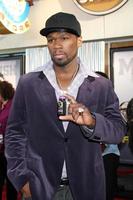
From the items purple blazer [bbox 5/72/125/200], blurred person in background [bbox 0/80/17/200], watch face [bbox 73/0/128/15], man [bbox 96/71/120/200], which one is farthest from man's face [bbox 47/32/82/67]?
watch face [bbox 73/0/128/15]

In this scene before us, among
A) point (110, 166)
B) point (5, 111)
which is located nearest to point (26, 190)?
point (110, 166)

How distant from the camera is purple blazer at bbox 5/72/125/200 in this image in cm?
174

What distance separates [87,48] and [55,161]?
9.12 ft

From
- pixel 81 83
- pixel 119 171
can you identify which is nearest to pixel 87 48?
pixel 119 171

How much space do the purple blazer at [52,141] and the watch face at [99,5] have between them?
8.27 ft

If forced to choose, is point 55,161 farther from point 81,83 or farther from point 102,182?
point 81,83

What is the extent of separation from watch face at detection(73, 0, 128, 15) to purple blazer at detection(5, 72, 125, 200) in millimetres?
2522

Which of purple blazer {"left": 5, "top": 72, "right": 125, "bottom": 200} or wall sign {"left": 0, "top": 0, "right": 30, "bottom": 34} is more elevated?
wall sign {"left": 0, "top": 0, "right": 30, "bottom": 34}

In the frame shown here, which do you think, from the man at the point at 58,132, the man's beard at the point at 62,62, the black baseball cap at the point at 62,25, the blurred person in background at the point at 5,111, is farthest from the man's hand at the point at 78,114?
the blurred person in background at the point at 5,111

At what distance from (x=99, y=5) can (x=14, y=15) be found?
1.02m

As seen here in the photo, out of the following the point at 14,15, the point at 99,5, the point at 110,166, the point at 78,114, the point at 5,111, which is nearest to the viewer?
the point at 78,114

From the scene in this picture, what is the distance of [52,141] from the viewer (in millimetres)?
1745

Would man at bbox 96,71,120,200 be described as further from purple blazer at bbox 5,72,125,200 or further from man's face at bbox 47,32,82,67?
man's face at bbox 47,32,82,67

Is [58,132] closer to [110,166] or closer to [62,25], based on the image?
[62,25]
